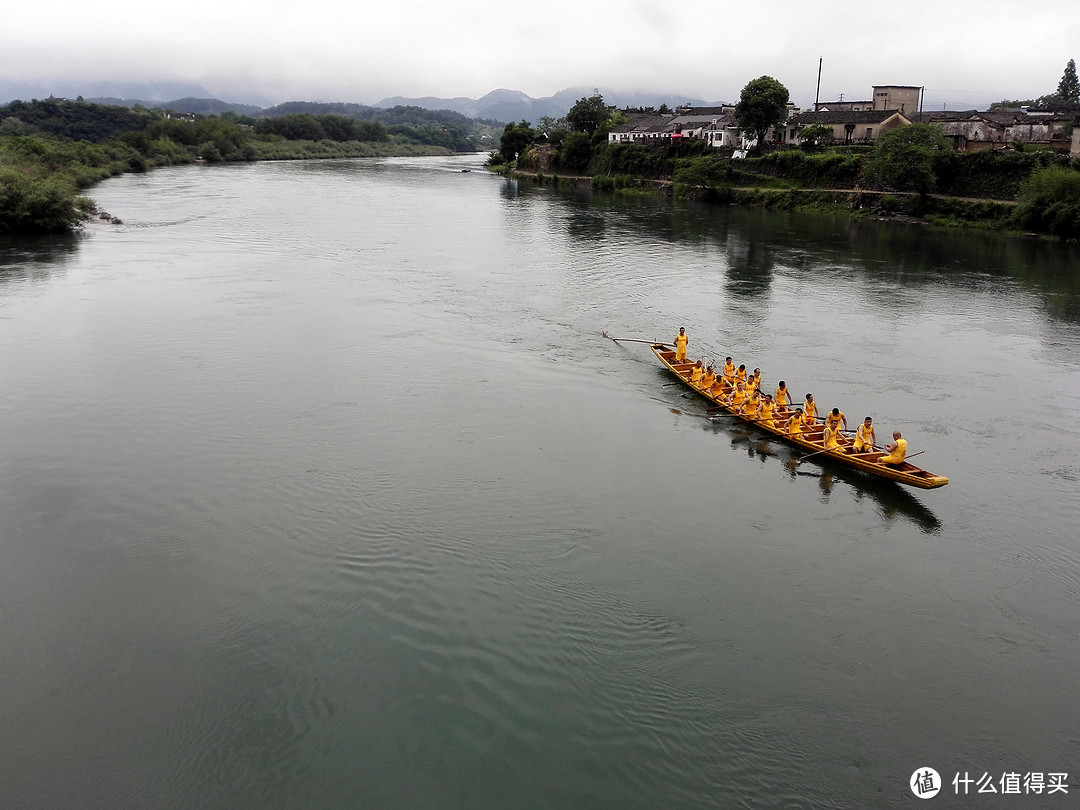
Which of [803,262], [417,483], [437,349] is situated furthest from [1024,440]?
[803,262]

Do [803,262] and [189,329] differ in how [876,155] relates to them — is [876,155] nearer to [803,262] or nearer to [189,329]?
[803,262]

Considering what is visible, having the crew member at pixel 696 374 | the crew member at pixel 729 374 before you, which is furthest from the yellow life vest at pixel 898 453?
the crew member at pixel 696 374

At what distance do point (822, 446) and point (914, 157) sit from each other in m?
37.6

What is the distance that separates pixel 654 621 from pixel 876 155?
156ft

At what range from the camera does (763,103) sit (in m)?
57.5

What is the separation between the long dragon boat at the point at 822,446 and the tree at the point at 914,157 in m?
34.1

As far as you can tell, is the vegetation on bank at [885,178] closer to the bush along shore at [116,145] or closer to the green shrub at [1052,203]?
the green shrub at [1052,203]

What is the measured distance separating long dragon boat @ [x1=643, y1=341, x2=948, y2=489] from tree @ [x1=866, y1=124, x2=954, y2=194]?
112 feet

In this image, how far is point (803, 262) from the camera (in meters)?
36.9

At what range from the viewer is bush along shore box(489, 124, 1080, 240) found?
41.5 metres

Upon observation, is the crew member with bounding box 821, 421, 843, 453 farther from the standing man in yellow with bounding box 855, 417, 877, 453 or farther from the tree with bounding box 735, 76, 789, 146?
the tree with bounding box 735, 76, 789, 146

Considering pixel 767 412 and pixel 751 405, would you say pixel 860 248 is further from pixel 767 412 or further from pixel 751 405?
pixel 767 412

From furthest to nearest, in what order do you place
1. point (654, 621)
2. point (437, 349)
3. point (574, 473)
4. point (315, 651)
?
point (437, 349) → point (574, 473) → point (654, 621) → point (315, 651)

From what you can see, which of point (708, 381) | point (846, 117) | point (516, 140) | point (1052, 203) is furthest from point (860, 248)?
point (516, 140)
